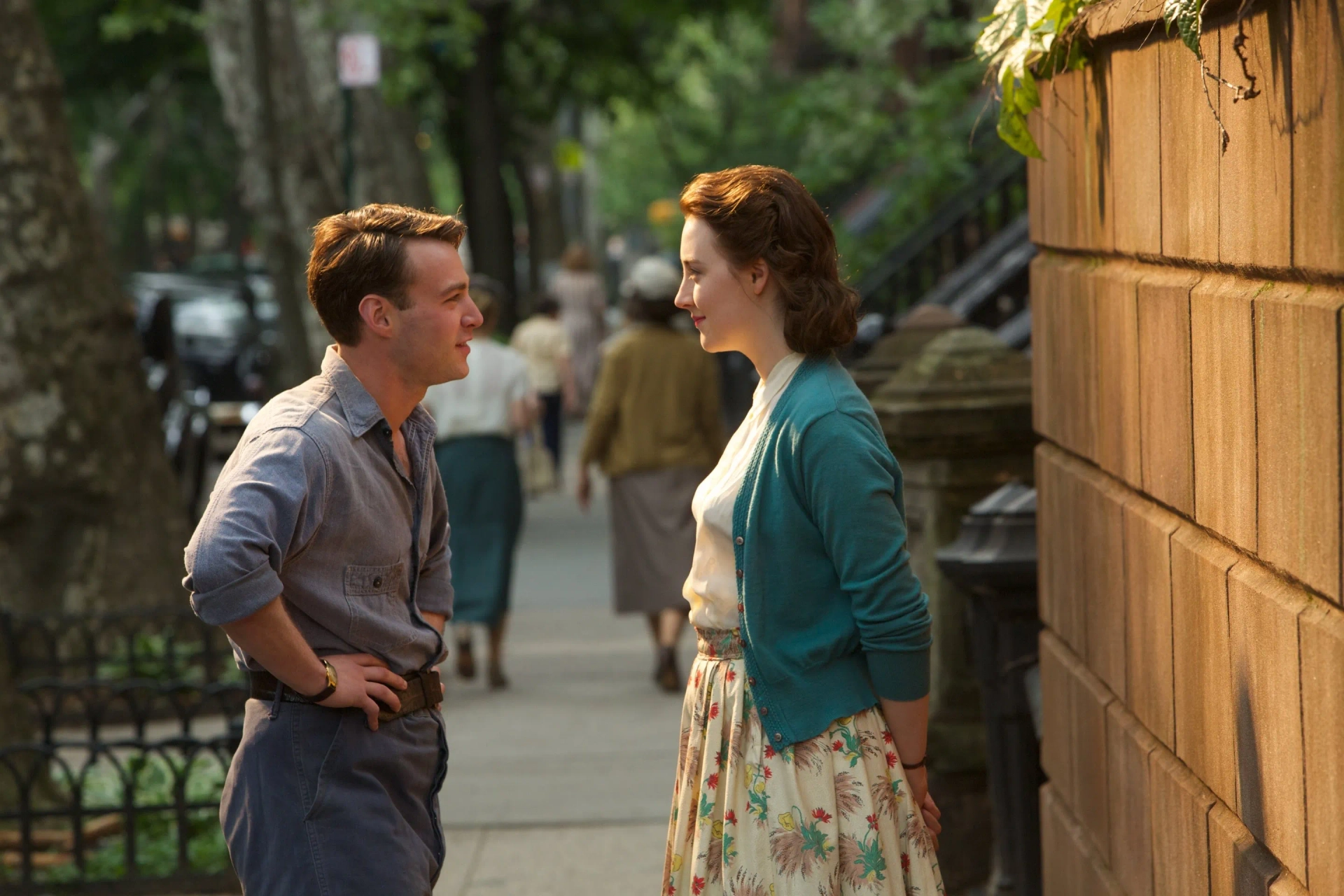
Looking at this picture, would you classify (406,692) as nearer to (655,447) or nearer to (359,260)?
(359,260)

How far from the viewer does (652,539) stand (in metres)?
9.11

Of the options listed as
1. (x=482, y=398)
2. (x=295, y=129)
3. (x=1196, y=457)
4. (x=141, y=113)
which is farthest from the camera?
(x=141, y=113)

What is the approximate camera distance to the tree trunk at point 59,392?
27.2ft

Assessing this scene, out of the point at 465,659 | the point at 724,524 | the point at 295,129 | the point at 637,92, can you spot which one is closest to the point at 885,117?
the point at 295,129

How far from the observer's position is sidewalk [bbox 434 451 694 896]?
19.8ft

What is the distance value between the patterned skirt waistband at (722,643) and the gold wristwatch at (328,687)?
2.09ft

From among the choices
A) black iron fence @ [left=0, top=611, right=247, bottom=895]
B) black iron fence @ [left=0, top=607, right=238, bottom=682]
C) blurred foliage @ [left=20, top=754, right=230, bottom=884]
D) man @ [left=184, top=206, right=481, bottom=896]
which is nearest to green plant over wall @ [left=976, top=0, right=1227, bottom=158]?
man @ [left=184, top=206, right=481, bottom=896]

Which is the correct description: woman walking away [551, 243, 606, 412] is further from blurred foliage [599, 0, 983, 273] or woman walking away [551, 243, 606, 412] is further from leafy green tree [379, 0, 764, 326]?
blurred foliage [599, 0, 983, 273]

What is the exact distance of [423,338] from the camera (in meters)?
3.27

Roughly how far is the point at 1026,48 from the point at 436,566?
1.49m

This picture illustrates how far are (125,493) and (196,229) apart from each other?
166ft

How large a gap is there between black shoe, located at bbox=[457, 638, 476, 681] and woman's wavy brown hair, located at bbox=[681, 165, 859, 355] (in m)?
6.35

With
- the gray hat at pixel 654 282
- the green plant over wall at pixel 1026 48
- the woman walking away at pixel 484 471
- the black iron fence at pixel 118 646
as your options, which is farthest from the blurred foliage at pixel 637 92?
the black iron fence at pixel 118 646

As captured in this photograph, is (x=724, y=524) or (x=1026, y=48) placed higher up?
(x=1026, y=48)
